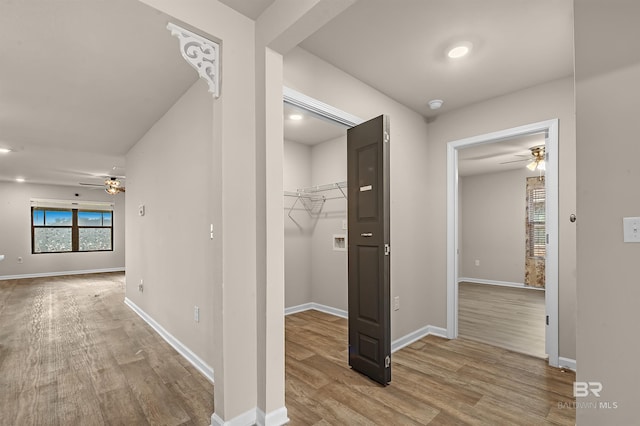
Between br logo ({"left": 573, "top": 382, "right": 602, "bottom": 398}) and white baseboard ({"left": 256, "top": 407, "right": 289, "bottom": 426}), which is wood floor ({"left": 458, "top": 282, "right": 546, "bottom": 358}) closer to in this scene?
br logo ({"left": 573, "top": 382, "right": 602, "bottom": 398})

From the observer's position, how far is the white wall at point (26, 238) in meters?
7.57

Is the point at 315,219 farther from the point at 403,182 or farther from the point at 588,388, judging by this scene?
the point at 588,388

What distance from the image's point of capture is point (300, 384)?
233 cm

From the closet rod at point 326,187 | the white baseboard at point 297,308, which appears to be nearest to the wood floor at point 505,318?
the white baseboard at point 297,308

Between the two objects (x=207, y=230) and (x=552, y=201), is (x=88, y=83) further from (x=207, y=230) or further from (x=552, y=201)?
(x=552, y=201)

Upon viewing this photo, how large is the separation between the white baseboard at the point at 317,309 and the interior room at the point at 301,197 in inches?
2.0

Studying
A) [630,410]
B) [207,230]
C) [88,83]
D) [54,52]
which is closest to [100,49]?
[54,52]

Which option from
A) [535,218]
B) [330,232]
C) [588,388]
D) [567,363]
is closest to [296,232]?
[330,232]

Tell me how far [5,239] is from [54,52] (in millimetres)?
8146

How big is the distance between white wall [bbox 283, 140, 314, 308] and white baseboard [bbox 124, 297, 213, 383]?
1.63m

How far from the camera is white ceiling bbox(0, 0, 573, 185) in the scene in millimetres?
1868

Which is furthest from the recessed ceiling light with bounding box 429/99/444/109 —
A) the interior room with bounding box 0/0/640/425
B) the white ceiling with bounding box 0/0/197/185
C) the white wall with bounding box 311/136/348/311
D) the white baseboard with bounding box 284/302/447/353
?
the white baseboard with bounding box 284/302/447/353

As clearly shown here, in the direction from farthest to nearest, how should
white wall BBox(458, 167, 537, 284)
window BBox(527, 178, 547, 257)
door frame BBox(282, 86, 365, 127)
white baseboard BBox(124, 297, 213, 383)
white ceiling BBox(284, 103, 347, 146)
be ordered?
white wall BBox(458, 167, 537, 284), window BBox(527, 178, 547, 257), white ceiling BBox(284, 103, 347, 146), white baseboard BBox(124, 297, 213, 383), door frame BBox(282, 86, 365, 127)

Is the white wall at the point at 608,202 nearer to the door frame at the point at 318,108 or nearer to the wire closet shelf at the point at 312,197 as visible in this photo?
the door frame at the point at 318,108
